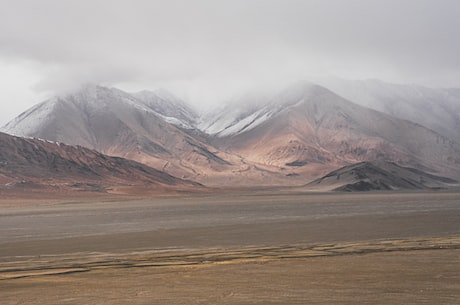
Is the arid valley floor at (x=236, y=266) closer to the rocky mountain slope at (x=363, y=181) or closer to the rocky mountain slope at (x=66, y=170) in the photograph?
the rocky mountain slope at (x=66, y=170)

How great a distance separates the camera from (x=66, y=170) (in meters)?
168

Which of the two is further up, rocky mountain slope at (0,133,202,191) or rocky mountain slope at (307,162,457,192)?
rocky mountain slope at (0,133,202,191)

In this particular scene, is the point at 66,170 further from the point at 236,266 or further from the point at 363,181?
the point at 236,266

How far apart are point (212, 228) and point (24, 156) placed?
131m

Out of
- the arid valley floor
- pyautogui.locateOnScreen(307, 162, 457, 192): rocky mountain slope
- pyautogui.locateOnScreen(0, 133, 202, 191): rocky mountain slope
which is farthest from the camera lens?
pyautogui.locateOnScreen(307, 162, 457, 192): rocky mountain slope

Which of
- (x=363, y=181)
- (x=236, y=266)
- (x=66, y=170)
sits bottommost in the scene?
(x=363, y=181)

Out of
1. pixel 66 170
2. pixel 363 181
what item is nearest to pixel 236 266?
pixel 363 181

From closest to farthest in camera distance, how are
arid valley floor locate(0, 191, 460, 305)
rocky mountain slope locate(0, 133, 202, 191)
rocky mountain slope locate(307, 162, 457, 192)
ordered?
arid valley floor locate(0, 191, 460, 305)
rocky mountain slope locate(0, 133, 202, 191)
rocky mountain slope locate(307, 162, 457, 192)

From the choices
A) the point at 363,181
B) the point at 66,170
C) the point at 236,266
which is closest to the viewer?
the point at 236,266

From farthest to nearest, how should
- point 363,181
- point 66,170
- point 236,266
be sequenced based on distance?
point 66,170 → point 363,181 → point 236,266

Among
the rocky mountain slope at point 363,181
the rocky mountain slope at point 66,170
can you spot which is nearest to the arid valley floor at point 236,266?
the rocky mountain slope at point 66,170

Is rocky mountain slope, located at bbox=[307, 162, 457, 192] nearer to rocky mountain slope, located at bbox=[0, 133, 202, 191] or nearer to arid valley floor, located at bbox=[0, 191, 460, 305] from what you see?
rocky mountain slope, located at bbox=[0, 133, 202, 191]

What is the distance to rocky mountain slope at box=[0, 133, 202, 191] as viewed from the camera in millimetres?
151375

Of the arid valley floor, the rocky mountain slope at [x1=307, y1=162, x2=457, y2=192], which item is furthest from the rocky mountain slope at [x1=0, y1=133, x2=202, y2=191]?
the arid valley floor
